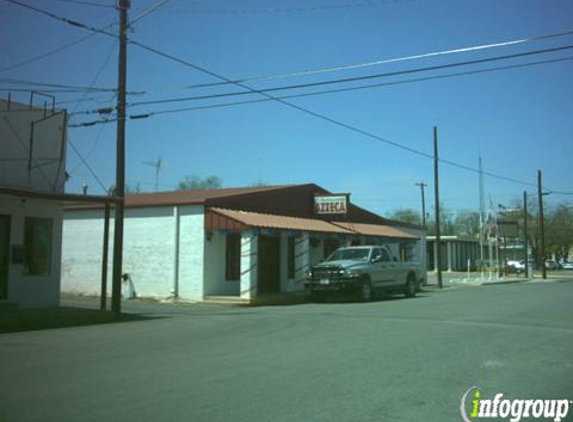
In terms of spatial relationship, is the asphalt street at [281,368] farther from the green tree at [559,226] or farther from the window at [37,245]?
the green tree at [559,226]

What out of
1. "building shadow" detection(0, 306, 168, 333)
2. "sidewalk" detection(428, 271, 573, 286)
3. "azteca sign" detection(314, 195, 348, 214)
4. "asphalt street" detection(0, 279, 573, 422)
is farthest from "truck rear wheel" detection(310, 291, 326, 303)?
"sidewalk" detection(428, 271, 573, 286)

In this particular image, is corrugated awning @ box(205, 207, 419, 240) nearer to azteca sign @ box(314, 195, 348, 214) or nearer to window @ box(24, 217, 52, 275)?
azteca sign @ box(314, 195, 348, 214)

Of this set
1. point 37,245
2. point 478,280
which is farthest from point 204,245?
point 478,280

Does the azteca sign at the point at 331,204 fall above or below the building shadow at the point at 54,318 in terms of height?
above

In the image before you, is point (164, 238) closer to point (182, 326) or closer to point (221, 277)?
point (221, 277)

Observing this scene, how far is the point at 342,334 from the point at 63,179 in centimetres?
1068

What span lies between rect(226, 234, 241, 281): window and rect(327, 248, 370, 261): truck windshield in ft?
12.6

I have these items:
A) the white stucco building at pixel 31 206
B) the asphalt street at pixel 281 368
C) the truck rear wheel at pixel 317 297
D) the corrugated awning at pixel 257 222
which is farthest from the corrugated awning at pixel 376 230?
the asphalt street at pixel 281 368

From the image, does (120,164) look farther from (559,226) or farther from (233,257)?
(559,226)

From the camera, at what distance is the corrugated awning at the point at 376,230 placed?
105ft

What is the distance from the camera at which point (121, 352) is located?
10977 mm
